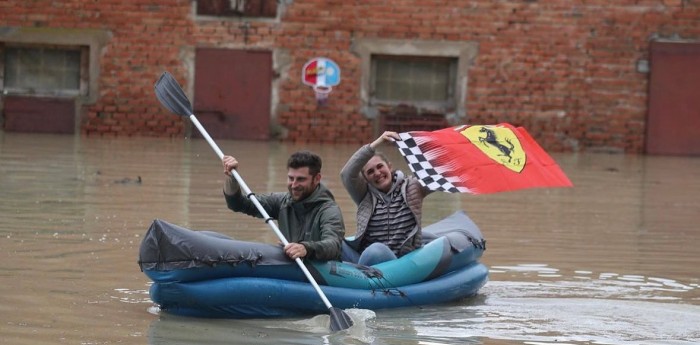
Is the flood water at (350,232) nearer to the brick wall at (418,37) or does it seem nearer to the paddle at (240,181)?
the paddle at (240,181)

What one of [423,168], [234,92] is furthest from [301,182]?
[234,92]

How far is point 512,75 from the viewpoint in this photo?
2283 centimetres

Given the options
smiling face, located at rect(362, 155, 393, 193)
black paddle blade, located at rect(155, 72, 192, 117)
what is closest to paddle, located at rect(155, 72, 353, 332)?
black paddle blade, located at rect(155, 72, 192, 117)

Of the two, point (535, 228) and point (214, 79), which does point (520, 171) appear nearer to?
point (535, 228)

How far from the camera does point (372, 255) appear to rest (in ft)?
27.7

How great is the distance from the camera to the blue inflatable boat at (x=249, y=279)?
7602 millimetres

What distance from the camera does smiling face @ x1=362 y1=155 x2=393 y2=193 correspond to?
8789mm

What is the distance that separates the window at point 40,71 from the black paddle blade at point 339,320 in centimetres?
1598

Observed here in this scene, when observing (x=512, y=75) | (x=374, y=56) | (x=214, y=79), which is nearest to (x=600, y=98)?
(x=512, y=75)

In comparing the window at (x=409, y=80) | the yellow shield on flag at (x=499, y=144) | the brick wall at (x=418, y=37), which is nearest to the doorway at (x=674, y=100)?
the brick wall at (x=418, y=37)

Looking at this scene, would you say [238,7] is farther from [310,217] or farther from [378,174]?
[310,217]

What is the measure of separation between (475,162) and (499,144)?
0.32m

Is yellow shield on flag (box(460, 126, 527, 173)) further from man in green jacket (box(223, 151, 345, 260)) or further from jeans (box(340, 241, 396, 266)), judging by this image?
man in green jacket (box(223, 151, 345, 260))

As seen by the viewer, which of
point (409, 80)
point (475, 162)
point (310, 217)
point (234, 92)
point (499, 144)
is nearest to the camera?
point (310, 217)
